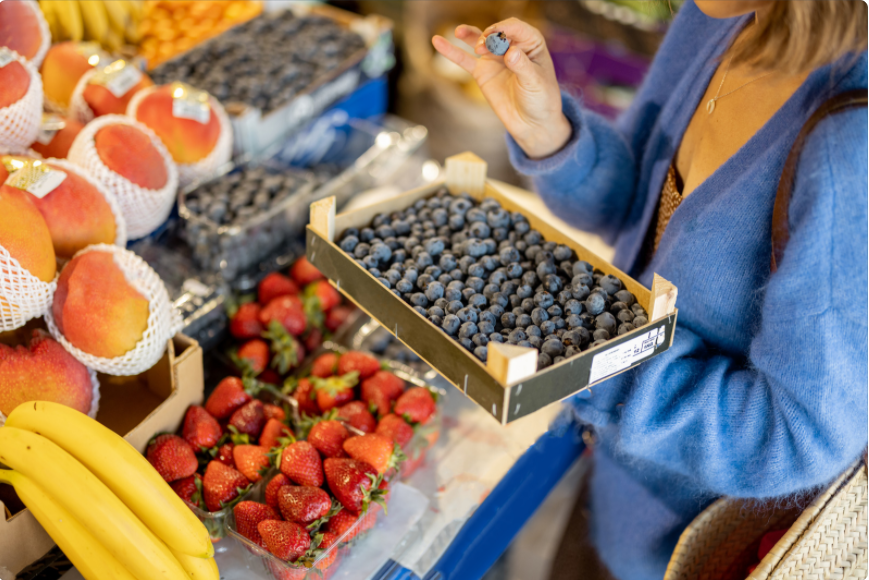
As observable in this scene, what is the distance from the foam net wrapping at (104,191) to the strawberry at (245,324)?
1.24 feet

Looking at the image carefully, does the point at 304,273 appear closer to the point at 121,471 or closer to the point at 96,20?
the point at 121,471

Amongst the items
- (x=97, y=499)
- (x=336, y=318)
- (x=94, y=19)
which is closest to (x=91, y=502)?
(x=97, y=499)

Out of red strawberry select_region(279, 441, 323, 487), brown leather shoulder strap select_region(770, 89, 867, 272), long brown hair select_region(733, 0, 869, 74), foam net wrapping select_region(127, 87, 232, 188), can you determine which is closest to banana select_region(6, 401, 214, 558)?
red strawberry select_region(279, 441, 323, 487)

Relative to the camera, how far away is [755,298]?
1039mm

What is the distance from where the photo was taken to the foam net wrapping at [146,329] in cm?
112

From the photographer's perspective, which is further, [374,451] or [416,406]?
[416,406]

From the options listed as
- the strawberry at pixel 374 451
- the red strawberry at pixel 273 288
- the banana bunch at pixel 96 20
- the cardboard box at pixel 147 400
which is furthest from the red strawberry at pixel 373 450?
the banana bunch at pixel 96 20

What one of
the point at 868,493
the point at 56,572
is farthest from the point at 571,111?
the point at 56,572

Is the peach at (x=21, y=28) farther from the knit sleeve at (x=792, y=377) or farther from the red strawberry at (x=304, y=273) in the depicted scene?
the knit sleeve at (x=792, y=377)

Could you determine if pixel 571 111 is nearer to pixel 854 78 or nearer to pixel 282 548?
pixel 854 78

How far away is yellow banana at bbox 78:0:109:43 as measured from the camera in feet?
5.99

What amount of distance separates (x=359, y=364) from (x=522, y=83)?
2.31 feet

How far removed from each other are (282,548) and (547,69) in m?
0.97

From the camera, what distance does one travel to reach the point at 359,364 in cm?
145
